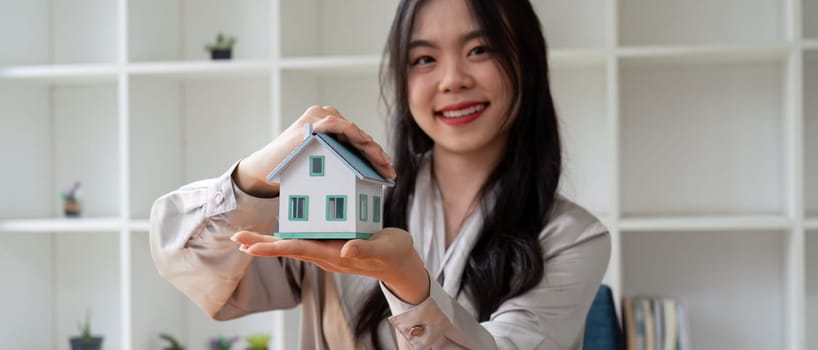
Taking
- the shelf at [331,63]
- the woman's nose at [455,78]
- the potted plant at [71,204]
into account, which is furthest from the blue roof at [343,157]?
the potted plant at [71,204]

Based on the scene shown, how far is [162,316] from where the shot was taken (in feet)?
8.33

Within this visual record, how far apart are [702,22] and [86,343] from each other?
198 cm

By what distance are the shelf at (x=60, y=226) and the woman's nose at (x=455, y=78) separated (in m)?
1.32

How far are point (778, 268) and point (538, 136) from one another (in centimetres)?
137

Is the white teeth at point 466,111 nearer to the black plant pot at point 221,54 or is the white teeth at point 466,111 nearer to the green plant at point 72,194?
the black plant pot at point 221,54

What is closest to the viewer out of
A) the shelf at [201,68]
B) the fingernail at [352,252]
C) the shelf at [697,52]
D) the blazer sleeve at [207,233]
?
the fingernail at [352,252]

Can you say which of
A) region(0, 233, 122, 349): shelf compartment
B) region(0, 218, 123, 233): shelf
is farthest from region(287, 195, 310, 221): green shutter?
region(0, 233, 122, 349): shelf compartment

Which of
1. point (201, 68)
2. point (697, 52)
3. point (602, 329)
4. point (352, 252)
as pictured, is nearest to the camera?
point (352, 252)

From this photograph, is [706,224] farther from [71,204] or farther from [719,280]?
[71,204]

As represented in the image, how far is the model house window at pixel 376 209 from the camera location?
1024mm

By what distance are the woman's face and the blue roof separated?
0.32m

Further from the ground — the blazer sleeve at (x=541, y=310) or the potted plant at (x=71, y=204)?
the potted plant at (x=71, y=204)

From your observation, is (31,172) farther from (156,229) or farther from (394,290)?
(394,290)

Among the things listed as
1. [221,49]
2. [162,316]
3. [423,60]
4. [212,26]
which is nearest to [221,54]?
[221,49]
